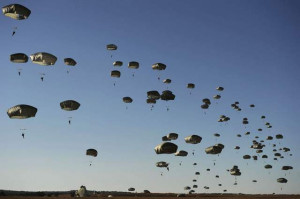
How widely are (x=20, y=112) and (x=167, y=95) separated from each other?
21.0 meters

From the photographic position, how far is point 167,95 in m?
46.5

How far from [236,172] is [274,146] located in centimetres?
1950

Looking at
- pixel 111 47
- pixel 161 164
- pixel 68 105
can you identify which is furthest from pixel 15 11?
pixel 161 164

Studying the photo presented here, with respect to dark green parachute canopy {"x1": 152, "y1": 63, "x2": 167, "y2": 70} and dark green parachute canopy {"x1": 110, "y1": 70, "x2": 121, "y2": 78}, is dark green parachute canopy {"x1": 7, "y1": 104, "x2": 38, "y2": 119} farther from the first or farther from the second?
dark green parachute canopy {"x1": 152, "y1": 63, "x2": 167, "y2": 70}

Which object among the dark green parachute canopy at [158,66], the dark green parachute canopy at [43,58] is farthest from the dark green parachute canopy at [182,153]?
the dark green parachute canopy at [43,58]

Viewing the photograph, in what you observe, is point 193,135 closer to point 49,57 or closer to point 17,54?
point 49,57

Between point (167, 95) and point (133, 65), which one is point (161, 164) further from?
point (133, 65)

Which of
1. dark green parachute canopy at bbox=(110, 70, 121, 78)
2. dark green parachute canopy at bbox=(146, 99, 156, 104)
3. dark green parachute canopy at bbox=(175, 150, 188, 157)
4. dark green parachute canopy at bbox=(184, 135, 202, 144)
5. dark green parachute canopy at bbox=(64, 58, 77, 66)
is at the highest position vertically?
dark green parachute canopy at bbox=(110, 70, 121, 78)

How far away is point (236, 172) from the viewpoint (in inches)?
2165

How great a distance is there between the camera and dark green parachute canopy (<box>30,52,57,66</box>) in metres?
38.1

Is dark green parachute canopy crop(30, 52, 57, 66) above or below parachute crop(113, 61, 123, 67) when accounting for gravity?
below

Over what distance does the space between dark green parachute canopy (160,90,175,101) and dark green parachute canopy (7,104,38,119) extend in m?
19.0

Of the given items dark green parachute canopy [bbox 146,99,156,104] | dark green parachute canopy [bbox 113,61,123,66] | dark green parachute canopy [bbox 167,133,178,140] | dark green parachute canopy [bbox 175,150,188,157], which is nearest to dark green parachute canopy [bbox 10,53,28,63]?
dark green parachute canopy [bbox 113,61,123,66]

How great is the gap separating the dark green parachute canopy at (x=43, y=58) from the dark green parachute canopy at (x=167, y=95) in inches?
645
